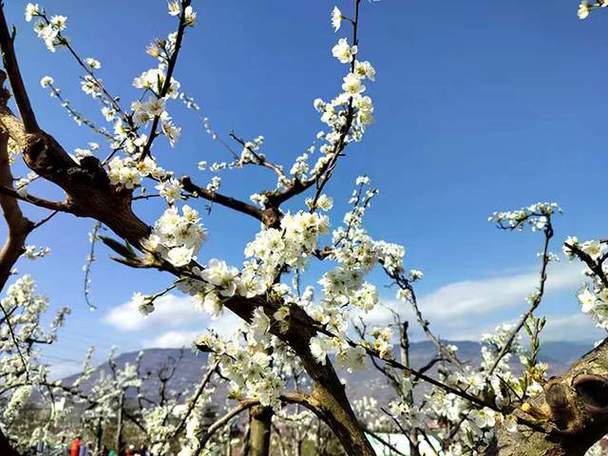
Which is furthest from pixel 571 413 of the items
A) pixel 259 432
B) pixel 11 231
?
pixel 11 231

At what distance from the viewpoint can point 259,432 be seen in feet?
11.3

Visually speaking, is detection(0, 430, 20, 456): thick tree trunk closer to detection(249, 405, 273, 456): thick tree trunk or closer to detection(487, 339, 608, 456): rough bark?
detection(487, 339, 608, 456): rough bark

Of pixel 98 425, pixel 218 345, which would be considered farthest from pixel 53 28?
pixel 98 425

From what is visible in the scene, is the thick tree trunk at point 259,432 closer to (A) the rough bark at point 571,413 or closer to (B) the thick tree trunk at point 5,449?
(B) the thick tree trunk at point 5,449

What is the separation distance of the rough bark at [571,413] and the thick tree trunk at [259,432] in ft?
7.75

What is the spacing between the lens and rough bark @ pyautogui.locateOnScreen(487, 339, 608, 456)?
1.30 metres

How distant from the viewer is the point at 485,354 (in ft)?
25.1

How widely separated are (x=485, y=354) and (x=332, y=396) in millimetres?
6918

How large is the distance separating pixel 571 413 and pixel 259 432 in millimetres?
2588

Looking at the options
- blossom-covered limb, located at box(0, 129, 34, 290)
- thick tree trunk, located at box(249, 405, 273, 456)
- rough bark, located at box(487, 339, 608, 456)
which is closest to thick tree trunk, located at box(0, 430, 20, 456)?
blossom-covered limb, located at box(0, 129, 34, 290)

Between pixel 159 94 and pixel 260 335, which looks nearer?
pixel 260 335

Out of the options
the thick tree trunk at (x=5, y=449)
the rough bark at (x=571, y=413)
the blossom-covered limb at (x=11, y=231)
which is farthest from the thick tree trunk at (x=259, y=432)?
the rough bark at (x=571, y=413)

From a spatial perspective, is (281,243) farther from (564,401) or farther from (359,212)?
(359,212)

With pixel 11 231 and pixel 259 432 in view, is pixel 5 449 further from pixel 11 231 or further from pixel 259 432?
pixel 259 432
